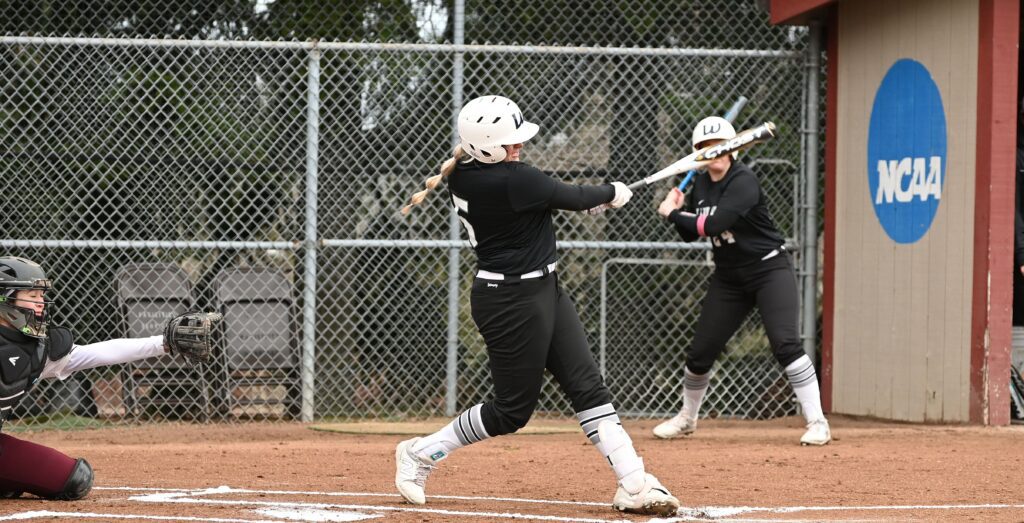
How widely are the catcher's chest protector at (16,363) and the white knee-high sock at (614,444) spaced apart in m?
2.23

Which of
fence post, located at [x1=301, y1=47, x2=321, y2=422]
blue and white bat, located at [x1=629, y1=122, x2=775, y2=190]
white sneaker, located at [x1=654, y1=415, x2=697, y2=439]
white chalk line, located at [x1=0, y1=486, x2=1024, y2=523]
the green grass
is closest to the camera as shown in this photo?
white chalk line, located at [x1=0, y1=486, x2=1024, y2=523]

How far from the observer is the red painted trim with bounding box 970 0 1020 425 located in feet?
27.6

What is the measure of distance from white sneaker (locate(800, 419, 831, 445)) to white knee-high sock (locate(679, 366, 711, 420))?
746 mm

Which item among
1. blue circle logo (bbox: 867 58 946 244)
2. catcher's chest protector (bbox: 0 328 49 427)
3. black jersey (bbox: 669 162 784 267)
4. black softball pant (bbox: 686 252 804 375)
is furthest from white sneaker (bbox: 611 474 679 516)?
blue circle logo (bbox: 867 58 946 244)

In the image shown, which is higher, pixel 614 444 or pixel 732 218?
pixel 732 218

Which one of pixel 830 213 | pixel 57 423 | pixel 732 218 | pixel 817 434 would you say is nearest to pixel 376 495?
pixel 732 218

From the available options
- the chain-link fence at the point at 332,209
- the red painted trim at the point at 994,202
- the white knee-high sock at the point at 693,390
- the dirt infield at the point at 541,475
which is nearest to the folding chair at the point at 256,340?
the chain-link fence at the point at 332,209

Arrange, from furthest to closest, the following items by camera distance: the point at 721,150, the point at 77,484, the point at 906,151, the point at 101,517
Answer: the point at 906,151
the point at 721,150
the point at 77,484
the point at 101,517

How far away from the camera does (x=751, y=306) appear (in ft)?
27.3

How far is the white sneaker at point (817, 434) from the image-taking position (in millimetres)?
7996

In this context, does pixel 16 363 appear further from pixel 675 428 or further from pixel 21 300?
pixel 675 428

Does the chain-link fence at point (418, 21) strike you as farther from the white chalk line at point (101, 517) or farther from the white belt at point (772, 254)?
the white chalk line at point (101, 517)

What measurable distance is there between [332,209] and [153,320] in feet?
5.09

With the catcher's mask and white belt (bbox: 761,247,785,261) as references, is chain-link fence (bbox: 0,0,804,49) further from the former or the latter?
the catcher's mask
